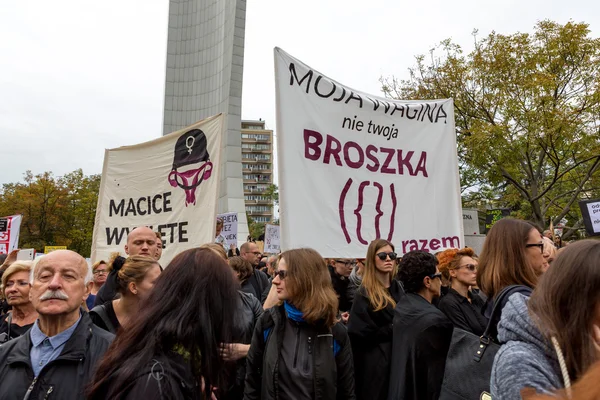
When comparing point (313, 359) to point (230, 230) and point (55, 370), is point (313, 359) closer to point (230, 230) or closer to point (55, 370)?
point (55, 370)

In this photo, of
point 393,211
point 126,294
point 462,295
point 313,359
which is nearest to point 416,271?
point 462,295

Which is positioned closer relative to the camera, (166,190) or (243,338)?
(243,338)

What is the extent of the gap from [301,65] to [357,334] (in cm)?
255

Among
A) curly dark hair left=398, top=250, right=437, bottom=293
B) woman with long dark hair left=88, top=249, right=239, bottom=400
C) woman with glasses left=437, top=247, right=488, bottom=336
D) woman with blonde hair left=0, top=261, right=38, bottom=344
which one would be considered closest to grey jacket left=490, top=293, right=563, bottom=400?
woman with long dark hair left=88, top=249, right=239, bottom=400

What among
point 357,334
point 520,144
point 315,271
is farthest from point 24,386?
point 520,144

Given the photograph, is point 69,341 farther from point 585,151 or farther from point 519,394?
point 585,151

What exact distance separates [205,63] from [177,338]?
174 ft

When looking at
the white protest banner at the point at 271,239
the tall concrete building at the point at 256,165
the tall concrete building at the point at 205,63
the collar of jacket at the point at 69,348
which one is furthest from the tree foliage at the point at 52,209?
the tall concrete building at the point at 256,165

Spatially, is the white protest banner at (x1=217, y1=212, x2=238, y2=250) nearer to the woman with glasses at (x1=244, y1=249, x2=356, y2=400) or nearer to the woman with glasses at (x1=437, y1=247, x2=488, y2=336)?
Answer: the woman with glasses at (x1=437, y1=247, x2=488, y2=336)

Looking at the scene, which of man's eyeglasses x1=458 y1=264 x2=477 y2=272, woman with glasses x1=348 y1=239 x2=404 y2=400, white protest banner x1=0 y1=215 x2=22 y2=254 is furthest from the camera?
white protest banner x1=0 y1=215 x2=22 y2=254

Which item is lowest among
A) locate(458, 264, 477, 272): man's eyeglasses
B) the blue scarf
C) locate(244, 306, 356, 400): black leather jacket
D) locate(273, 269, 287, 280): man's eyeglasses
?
locate(244, 306, 356, 400): black leather jacket

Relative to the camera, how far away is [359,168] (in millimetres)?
5121

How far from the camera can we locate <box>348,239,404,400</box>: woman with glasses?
4.20m

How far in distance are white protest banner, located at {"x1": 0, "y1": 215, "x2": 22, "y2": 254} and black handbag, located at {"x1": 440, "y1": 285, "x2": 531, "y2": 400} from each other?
472 inches
